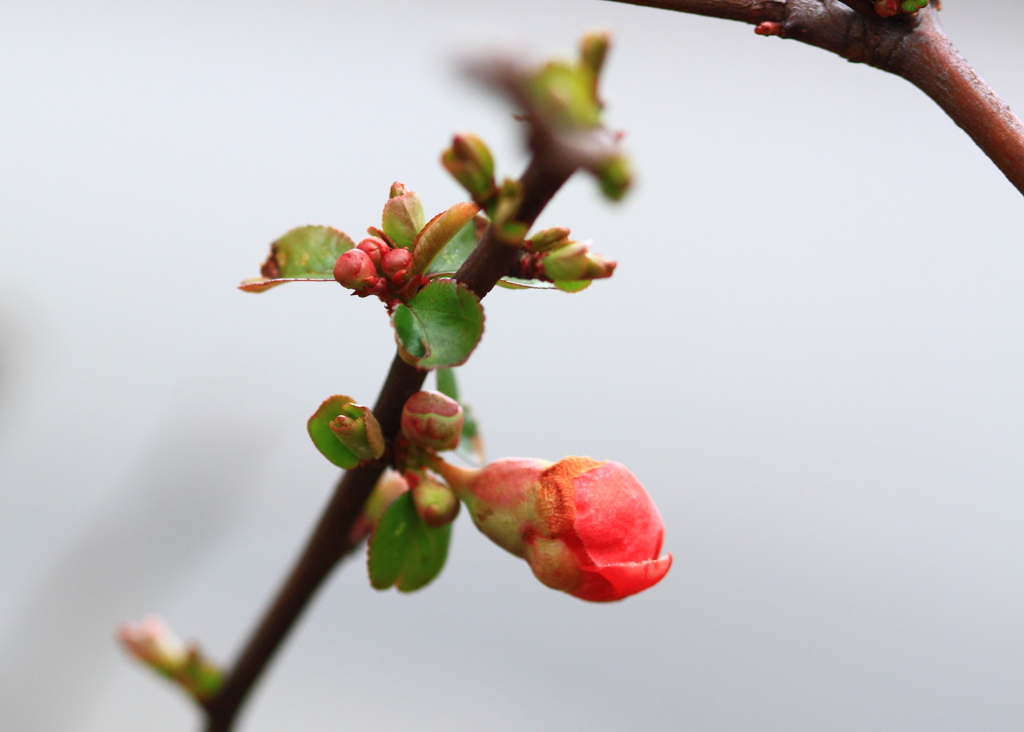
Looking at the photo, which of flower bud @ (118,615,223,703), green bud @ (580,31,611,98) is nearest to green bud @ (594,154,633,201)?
green bud @ (580,31,611,98)

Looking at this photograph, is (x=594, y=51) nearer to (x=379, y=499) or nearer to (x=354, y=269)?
(x=354, y=269)

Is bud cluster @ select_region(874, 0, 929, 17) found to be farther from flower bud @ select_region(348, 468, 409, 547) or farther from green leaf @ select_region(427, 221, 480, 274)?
flower bud @ select_region(348, 468, 409, 547)

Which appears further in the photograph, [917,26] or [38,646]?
[38,646]

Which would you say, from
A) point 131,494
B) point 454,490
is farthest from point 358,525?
point 131,494

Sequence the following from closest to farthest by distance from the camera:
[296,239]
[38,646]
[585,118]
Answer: [585,118], [296,239], [38,646]

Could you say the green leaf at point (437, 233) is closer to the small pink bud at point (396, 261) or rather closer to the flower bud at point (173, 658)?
the small pink bud at point (396, 261)

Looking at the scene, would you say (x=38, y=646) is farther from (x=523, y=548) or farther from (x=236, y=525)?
(x=523, y=548)

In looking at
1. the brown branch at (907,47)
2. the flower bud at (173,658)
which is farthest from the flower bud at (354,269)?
the flower bud at (173,658)

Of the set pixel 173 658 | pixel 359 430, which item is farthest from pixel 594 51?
pixel 173 658
